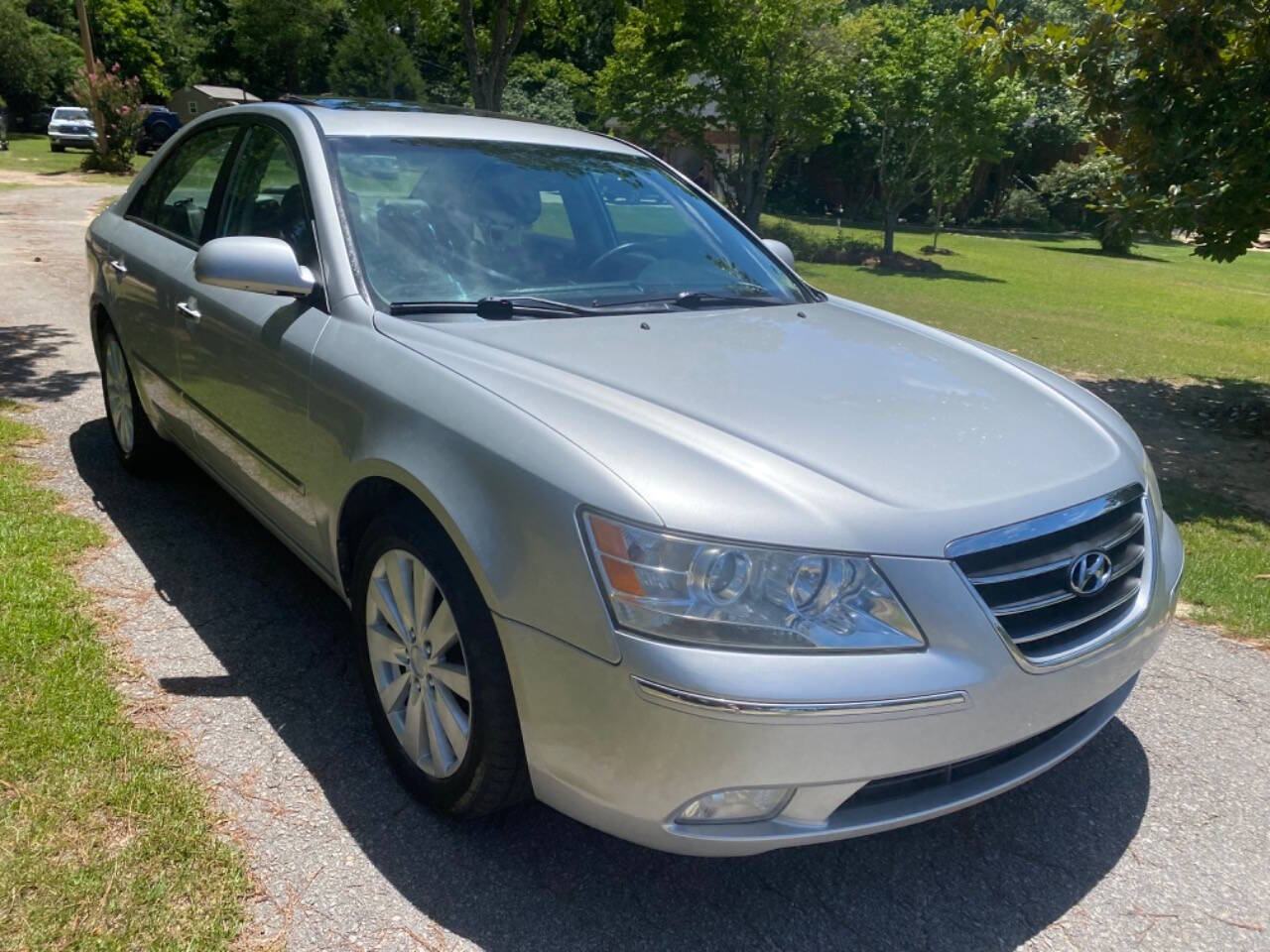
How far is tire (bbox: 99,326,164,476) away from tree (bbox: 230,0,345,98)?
37.0 m

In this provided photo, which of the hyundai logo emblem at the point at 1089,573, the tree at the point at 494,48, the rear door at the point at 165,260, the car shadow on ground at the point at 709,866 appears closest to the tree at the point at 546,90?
the tree at the point at 494,48

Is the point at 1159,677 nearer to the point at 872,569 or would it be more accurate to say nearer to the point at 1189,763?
the point at 1189,763

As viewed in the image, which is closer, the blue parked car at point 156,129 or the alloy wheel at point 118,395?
the alloy wheel at point 118,395

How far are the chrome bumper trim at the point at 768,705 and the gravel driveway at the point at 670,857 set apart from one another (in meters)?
0.66

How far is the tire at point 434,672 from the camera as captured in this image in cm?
237

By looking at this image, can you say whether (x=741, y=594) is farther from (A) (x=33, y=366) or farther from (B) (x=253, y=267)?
(A) (x=33, y=366)

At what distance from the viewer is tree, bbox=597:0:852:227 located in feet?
66.4

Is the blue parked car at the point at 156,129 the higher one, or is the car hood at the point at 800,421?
the car hood at the point at 800,421

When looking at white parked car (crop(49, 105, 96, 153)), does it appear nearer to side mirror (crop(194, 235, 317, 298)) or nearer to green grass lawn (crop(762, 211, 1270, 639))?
green grass lawn (crop(762, 211, 1270, 639))

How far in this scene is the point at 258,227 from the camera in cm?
365

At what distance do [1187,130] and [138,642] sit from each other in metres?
7.21

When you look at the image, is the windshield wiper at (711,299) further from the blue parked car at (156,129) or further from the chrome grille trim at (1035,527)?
the blue parked car at (156,129)

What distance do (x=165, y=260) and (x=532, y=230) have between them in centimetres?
164

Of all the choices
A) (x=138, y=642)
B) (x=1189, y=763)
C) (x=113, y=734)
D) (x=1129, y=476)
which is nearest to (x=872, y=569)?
(x=1129, y=476)
